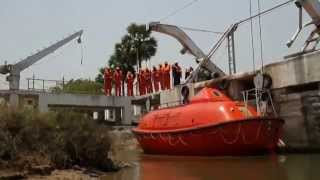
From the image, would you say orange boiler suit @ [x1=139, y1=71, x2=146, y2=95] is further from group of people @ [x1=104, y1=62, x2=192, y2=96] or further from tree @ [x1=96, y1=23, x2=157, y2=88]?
tree @ [x1=96, y1=23, x2=157, y2=88]

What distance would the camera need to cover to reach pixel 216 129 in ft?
56.1

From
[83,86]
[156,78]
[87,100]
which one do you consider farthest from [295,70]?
[83,86]

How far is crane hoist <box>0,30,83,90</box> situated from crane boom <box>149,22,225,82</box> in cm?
1358

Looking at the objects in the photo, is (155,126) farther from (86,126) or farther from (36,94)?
(36,94)

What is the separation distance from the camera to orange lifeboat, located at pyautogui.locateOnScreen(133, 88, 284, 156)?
55.1 ft

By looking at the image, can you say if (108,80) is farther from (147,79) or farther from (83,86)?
(83,86)

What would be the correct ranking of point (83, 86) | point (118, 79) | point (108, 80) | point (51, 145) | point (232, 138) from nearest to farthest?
1. point (51, 145)
2. point (232, 138)
3. point (118, 79)
4. point (108, 80)
5. point (83, 86)

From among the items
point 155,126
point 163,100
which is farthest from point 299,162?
point 163,100

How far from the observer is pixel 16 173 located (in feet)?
34.7

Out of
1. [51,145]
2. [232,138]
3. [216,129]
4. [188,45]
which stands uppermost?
[188,45]

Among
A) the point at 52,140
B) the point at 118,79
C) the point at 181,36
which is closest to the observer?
the point at 52,140

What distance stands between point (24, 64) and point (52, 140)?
96.9 ft

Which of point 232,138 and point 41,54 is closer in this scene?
point 232,138

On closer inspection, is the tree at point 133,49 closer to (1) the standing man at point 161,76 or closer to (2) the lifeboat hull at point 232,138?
(1) the standing man at point 161,76
